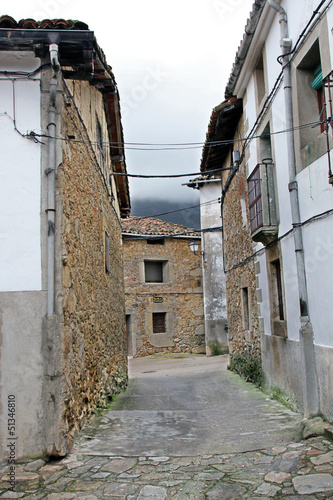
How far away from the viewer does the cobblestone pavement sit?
3443 mm

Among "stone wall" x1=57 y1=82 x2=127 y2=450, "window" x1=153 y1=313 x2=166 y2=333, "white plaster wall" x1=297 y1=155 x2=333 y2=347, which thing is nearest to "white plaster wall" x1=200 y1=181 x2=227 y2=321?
"window" x1=153 y1=313 x2=166 y2=333

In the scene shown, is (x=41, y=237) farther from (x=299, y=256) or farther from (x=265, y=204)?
(x=265, y=204)

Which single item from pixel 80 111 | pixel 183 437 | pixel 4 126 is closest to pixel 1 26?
pixel 4 126

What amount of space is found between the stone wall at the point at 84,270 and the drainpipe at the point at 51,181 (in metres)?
0.12

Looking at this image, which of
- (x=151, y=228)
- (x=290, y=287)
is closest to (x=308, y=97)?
(x=290, y=287)

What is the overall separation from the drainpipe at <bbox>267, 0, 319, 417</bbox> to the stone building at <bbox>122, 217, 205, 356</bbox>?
43.2 ft

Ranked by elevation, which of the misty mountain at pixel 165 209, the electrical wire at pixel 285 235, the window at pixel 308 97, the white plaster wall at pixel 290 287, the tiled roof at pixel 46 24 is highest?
the misty mountain at pixel 165 209

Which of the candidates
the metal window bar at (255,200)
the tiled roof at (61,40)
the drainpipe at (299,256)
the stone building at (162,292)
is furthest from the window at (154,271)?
the tiled roof at (61,40)

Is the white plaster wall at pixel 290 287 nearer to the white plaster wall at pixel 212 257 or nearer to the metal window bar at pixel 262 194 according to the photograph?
the metal window bar at pixel 262 194

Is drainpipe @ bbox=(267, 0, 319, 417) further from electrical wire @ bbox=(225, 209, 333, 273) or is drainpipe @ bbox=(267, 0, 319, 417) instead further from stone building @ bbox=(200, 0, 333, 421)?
electrical wire @ bbox=(225, 209, 333, 273)

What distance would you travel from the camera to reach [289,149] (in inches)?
226

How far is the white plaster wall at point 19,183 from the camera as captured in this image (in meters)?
4.46

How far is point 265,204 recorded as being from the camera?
6.68 m

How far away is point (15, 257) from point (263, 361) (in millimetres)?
5038
